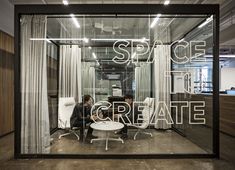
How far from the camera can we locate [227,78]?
1520 cm

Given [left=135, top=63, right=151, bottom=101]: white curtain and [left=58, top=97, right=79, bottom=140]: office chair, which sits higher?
[left=135, top=63, right=151, bottom=101]: white curtain

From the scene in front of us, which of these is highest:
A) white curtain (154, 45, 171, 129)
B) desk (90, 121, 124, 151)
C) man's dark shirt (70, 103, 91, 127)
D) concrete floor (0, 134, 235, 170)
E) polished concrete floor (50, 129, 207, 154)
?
white curtain (154, 45, 171, 129)

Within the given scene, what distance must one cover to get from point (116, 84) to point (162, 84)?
1261 millimetres

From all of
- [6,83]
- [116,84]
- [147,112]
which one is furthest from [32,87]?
[147,112]

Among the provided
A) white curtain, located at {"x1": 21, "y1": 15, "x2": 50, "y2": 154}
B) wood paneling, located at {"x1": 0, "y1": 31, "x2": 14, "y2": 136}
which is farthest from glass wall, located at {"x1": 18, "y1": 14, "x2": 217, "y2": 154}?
wood paneling, located at {"x1": 0, "y1": 31, "x2": 14, "y2": 136}

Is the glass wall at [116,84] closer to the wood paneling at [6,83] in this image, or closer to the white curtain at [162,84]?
the white curtain at [162,84]

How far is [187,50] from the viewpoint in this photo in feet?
15.6

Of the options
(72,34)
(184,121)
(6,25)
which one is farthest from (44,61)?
(184,121)

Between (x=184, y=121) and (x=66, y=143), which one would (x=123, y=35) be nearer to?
(x=184, y=121)

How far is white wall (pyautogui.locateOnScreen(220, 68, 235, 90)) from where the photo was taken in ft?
49.6

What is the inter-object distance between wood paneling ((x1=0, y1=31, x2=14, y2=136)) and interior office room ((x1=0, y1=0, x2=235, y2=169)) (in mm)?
27

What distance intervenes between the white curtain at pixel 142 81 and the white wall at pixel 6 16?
3.72m

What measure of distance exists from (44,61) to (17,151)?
5.97ft

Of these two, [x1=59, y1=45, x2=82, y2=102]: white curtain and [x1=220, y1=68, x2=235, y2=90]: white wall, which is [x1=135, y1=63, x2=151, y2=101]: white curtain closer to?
[x1=59, y1=45, x2=82, y2=102]: white curtain
